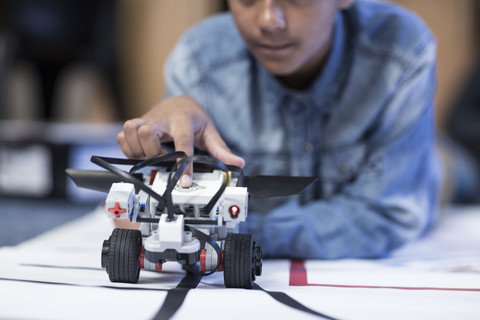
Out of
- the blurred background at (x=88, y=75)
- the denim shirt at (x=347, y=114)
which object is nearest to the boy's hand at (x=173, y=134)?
the denim shirt at (x=347, y=114)

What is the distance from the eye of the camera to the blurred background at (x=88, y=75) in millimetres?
1532

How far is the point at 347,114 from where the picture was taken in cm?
93

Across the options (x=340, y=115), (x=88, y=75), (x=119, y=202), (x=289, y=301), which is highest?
(x=88, y=75)

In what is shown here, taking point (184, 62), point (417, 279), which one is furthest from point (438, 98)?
point (417, 279)

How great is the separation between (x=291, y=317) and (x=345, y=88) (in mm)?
562

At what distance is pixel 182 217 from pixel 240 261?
0.08m

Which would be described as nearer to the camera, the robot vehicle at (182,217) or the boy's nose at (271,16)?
the robot vehicle at (182,217)

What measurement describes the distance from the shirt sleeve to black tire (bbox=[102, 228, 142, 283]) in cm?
25

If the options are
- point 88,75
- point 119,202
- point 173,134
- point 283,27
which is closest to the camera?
point 119,202

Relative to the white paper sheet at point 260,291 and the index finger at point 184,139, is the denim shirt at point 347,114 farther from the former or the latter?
the index finger at point 184,139

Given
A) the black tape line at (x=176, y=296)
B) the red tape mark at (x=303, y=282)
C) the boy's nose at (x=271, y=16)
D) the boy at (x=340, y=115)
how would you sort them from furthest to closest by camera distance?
the boy at (x=340, y=115)
the boy's nose at (x=271, y=16)
the red tape mark at (x=303, y=282)
the black tape line at (x=176, y=296)

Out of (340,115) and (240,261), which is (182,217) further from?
(340,115)

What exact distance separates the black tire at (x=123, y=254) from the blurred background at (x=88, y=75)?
Answer: 966 mm

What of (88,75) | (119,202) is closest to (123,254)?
(119,202)
